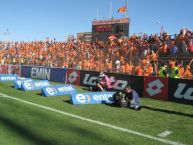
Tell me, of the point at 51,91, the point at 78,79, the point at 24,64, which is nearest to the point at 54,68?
the point at 78,79

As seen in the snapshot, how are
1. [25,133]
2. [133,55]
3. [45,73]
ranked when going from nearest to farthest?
[25,133], [133,55], [45,73]

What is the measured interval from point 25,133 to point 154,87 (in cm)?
976

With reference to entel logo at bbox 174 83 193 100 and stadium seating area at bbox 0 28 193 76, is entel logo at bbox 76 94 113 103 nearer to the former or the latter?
entel logo at bbox 174 83 193 100

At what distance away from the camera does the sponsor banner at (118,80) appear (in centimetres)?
1783

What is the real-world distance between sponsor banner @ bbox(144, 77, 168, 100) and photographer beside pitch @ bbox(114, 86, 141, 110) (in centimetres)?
342

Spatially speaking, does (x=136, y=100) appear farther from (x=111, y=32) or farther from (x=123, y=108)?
(x=111, y=32)

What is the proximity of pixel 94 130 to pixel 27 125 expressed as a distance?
1855 mm

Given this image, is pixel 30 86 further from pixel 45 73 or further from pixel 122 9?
pixel 122 9

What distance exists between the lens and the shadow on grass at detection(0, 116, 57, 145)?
7.61 meters

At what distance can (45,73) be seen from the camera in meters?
27.0

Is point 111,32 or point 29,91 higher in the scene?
point 111,32

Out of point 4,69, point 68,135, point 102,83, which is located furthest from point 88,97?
point 4,69

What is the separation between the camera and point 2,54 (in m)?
37.6

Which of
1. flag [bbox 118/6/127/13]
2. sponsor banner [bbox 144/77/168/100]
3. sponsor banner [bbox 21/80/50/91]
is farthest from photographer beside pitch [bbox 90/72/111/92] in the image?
flag [bbox 118/6/127/13]
